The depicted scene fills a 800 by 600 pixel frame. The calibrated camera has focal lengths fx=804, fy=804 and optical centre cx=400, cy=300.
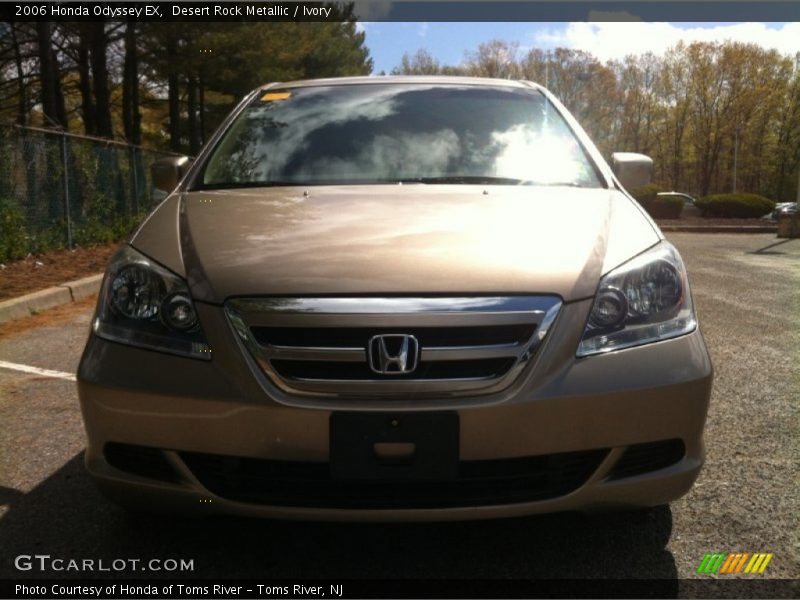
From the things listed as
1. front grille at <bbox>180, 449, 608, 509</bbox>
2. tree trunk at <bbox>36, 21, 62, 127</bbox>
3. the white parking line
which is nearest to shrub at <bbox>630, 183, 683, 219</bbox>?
tree trunk at <bbox>36, 21, 62, 127</bbox>

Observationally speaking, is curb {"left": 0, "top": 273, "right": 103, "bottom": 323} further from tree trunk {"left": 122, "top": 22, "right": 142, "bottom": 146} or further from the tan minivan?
tree trunk {"left": 122, "top": 22, "right": 142, "bottom": 146}

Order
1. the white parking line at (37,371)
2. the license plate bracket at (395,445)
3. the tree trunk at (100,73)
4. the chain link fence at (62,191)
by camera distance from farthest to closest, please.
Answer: the tree trunk at (100,73) → the chain link fence at (62,191) → the white parking line at (37,371) → the license plate bracket at (395,445)

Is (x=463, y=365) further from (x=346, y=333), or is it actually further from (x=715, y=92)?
(x=715, y=92)

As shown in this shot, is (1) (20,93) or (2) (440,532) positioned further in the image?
(1) (20,93)

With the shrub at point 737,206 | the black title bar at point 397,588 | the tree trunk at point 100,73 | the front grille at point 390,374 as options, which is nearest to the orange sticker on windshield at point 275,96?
the front grille at point 390,374

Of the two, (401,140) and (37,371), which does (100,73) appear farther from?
(401,140)

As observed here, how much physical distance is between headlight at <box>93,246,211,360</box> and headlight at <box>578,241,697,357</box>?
1058 mm

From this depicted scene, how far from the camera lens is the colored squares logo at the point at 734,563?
92.2 inches

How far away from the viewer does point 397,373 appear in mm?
2064

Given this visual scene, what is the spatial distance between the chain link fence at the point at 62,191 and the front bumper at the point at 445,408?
8250 millimetres

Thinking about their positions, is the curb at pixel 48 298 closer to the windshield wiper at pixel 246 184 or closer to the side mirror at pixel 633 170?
the windshield wiper at pixel 246 184

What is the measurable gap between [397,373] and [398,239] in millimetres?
499

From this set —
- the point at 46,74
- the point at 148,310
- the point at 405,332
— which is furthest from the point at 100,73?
the point at 405,332

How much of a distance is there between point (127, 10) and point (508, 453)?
16.5 m
